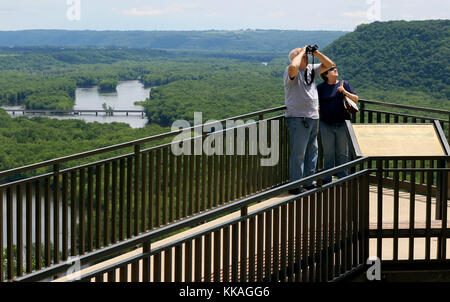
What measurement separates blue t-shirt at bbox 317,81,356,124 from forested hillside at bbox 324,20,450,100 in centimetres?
8432

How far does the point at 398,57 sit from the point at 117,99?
63.7 meters

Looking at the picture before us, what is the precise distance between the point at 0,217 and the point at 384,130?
→ 329 centimetres

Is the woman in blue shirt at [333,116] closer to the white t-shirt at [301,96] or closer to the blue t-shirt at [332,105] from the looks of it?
the blue t-shirt at [332,105]

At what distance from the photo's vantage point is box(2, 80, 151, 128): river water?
117m

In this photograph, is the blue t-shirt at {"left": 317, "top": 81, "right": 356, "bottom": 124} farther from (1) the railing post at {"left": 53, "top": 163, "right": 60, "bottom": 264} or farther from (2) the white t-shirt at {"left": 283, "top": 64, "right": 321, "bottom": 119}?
(1) the railing post at {"left": 53, "top": 163, "right": 60, "bottom": 264}

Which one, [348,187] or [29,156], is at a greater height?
[348,187]

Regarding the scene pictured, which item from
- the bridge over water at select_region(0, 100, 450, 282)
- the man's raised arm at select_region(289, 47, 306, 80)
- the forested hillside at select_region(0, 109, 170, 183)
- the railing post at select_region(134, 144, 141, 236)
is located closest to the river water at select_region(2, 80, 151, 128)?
the forested hillside at select_region(0, 109, 170, 183)

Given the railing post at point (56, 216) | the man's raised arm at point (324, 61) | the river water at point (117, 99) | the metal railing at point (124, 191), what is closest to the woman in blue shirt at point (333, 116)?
the man's raised arm at point (324, 61)

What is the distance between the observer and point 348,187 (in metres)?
5.03

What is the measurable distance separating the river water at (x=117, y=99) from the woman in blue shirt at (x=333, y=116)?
10399 cm

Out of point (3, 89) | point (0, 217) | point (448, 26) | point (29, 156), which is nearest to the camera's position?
point (0, 217)

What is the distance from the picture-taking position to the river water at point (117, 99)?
385ft

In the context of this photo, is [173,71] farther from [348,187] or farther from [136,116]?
[348,187]
